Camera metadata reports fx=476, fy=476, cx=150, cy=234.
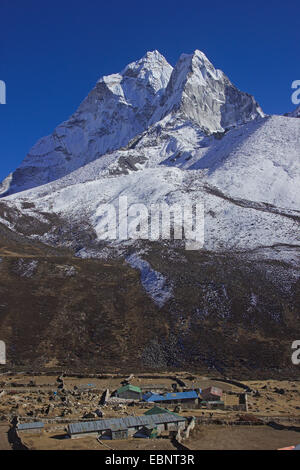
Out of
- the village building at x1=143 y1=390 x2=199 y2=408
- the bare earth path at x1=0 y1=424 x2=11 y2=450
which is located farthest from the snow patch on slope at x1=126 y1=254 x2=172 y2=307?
the bare earth path at x1=0 y1=424 x2=11 y2=450

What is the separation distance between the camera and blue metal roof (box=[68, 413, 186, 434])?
1251 inches

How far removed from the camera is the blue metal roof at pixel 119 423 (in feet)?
104

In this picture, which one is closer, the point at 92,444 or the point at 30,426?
the point at 92,444

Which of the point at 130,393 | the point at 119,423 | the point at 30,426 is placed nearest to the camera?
the point at 119,423

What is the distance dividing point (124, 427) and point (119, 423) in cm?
58

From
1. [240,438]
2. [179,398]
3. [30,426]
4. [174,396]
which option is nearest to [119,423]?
[30,426]

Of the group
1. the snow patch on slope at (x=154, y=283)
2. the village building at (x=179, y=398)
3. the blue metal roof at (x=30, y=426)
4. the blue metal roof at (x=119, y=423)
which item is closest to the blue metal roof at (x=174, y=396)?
the village building at (x=179, y=398)

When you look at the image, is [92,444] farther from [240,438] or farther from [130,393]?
[130,393]

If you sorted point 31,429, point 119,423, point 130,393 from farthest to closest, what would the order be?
point 130,393
point 31,429
point 119,423

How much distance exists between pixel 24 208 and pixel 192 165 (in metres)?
62.9

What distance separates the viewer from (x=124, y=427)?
106 ft

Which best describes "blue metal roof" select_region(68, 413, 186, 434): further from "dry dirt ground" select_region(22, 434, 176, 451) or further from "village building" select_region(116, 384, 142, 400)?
"village building" select_region(116, 384, 142, 400)

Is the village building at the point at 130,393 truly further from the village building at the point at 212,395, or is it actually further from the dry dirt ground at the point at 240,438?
the dry dirt ground at the point at 240,438

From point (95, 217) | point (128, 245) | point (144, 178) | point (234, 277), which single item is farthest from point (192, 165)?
point (234, 277)
